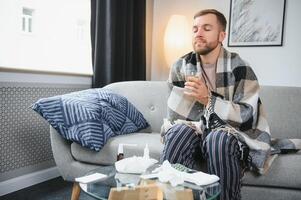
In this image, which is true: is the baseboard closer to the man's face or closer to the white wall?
the man's face

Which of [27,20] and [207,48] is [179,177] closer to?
[207,48]

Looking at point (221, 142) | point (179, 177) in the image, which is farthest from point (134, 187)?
point (221, 142)

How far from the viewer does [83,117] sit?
1616 mm

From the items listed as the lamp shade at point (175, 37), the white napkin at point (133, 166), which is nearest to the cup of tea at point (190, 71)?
the white napkin at point (133, 166)

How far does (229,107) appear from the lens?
1438mm

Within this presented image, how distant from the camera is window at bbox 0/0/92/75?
1.99 meters

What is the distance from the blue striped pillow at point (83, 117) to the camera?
159 cm

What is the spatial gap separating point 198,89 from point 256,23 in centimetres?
143

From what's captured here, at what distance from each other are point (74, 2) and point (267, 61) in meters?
1.63

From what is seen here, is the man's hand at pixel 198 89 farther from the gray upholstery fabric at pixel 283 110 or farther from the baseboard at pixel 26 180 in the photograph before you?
the baseboard at pixel 26 180

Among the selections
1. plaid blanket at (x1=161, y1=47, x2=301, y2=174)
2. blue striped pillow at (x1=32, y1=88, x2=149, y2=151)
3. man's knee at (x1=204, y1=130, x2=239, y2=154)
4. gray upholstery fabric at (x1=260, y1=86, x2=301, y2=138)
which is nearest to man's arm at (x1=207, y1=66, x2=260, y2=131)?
plaid blanket at (x1=161, y1=47, x2=301, y2=174)

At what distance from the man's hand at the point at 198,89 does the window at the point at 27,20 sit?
4.07 feet

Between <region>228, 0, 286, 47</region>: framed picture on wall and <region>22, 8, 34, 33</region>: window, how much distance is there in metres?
1.60

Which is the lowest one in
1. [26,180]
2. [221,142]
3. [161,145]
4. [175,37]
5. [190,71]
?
[26,180]
